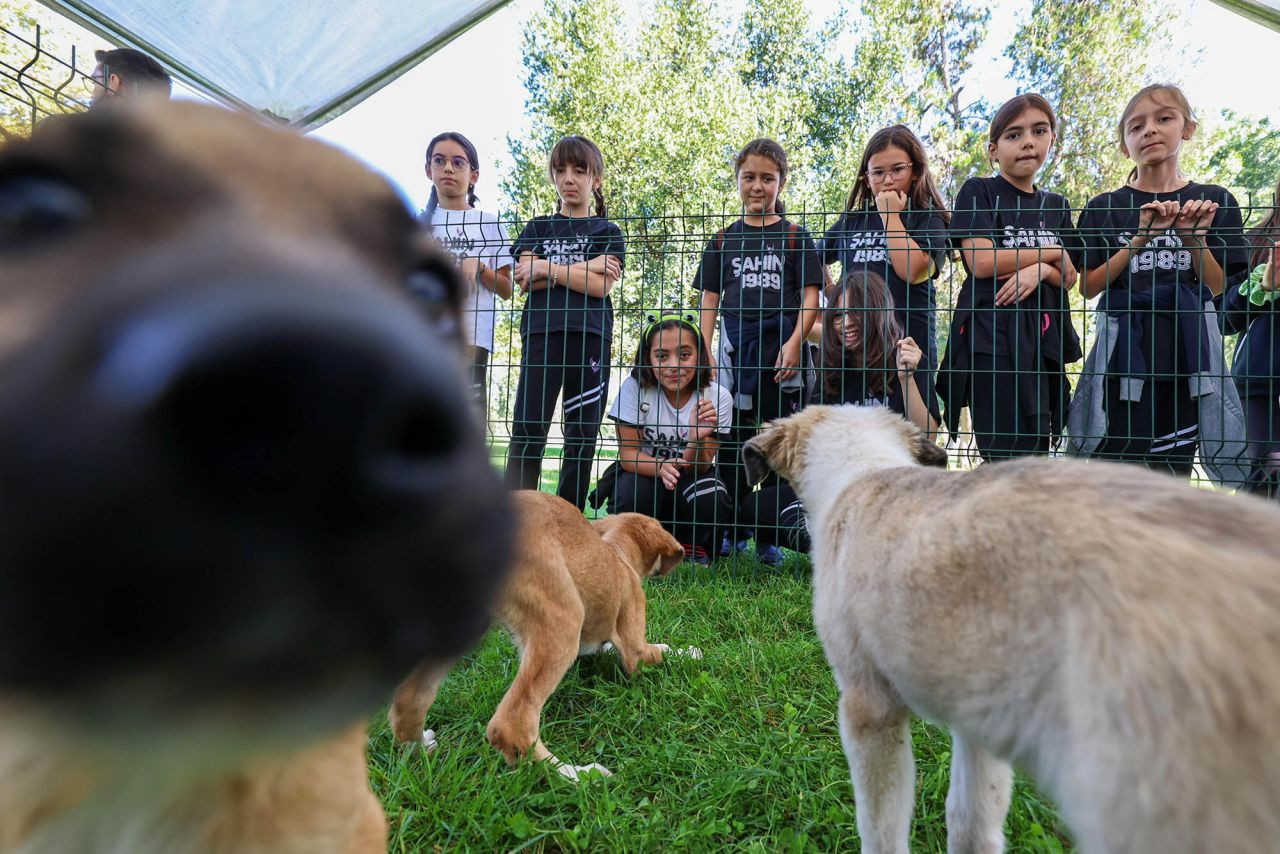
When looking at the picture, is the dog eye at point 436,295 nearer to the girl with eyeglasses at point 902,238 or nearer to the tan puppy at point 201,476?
the tan puppy at point 201,476

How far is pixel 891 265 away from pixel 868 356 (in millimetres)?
805

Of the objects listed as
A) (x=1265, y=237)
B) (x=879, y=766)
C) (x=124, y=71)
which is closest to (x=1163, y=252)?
(x=1265, y=237)

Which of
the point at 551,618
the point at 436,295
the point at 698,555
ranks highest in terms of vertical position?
the point at 436,295

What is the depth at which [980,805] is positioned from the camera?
2.46 meters

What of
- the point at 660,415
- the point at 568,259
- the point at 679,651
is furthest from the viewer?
the point at 660,415

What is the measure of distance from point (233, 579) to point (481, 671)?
160 inches

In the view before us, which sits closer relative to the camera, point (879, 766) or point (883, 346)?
point (879, 766)

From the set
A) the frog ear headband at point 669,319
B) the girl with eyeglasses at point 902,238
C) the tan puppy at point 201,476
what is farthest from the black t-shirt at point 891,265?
the tan puppy at point 201,476

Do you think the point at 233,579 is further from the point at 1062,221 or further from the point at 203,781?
the point at 1062,221

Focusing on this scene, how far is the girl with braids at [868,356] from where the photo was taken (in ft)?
20.7

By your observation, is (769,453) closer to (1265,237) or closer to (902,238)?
(902,238)

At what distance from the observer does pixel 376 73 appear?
8.72 meters

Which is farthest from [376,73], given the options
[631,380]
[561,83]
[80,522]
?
[561,83]

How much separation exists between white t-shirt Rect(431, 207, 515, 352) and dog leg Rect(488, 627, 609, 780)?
3.62 meters
